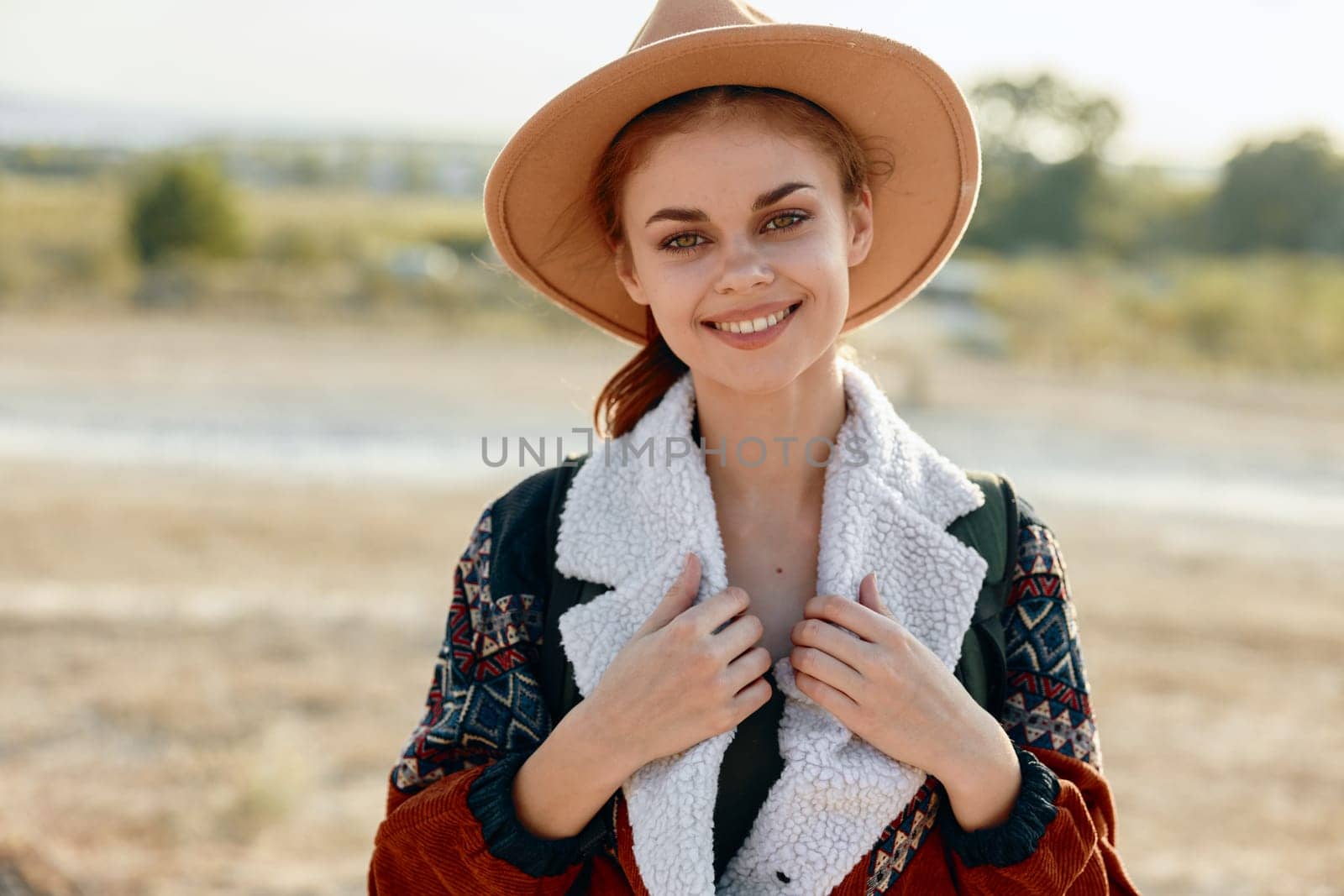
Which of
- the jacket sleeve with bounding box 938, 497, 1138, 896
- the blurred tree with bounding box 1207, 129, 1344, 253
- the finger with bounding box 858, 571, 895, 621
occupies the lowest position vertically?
the jacket sleeve with bounding box 938, 497, 1138, 896

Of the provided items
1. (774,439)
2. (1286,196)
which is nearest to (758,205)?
(774,439)

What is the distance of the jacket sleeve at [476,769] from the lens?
5.03 ft

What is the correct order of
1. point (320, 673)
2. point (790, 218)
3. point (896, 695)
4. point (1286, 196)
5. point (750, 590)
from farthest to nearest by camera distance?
point (1286, 196)
point (320, 673)
point (750, 590)
point (790, 218)
point (896, 695)

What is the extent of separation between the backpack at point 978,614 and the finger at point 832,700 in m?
0.20

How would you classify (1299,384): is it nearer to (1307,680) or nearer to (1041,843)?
(1307,680)

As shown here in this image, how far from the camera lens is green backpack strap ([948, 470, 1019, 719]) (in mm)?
1645

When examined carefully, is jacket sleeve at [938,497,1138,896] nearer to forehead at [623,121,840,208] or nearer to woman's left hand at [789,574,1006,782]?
woman's left hand at [789,574,1006,782]

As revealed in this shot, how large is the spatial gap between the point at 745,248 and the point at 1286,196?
2740 cm

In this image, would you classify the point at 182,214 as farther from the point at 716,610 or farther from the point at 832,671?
the point at 832,671

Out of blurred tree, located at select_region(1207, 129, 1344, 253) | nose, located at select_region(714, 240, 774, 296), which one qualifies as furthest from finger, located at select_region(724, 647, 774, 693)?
blurred tree, located at select_region(1207, 129, 1344, 253)

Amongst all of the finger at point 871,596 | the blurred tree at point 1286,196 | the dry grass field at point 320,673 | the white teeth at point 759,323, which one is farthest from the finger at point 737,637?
the blurred tree at point 1286,196

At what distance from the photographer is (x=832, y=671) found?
4.97ft

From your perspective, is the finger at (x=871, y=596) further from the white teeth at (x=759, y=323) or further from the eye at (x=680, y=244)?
the eye at (x=680, y=244)

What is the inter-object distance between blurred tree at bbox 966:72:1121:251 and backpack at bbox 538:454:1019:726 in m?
26.7
